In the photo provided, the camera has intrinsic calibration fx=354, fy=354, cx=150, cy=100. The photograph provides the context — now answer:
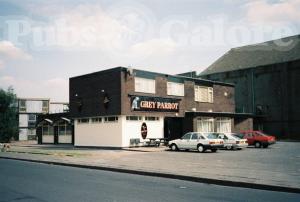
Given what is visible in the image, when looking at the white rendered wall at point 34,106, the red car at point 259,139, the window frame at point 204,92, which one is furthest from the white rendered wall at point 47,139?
the white rendered wall at point 34,106

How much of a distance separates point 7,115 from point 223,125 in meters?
41.6

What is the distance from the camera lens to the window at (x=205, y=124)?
124 ft

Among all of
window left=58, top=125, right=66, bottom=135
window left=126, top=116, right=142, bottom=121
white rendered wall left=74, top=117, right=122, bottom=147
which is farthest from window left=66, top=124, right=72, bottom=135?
window left=126, top=116, right=142, bottom=121

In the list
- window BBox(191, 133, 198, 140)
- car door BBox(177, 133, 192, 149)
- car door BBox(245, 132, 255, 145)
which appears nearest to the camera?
window BBox(191, 133, 198, 140)

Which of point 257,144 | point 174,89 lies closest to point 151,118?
point 174,89

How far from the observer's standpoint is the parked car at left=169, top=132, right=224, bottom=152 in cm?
2742

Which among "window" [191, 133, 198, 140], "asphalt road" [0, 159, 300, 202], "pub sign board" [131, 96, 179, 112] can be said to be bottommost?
"asphalt road" [0, 159, 300, 202]

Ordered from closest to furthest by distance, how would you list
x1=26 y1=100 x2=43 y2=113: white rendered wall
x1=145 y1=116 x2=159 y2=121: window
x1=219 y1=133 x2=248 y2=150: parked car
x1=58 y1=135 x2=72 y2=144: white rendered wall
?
x1=219 y1=133 x2=248 y2=150: parked car < x1=145 y1=116 x2=159 y2=121: window < x1=58 y1=135 x2=72 y2=144: white rendered wall < x1=26 y1=100 x2=43 y2=113: white rendered wall

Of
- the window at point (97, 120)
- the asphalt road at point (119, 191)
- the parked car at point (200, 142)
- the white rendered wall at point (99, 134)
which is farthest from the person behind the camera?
the window at point (97, 120)

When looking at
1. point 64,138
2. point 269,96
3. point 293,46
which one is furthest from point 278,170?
point 293,46

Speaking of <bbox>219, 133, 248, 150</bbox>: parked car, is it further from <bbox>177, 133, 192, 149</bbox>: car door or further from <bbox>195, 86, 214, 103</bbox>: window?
<bbox>195, 86, 214, 103</bbox>: window

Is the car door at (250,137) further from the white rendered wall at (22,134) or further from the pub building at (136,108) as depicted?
the white rendered wall at (22,134)

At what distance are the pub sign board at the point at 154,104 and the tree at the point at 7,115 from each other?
38.8 meters

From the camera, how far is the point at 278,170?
15414 millimetres
